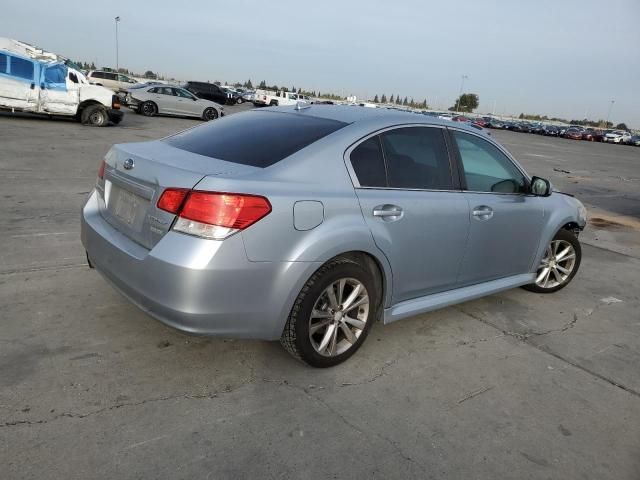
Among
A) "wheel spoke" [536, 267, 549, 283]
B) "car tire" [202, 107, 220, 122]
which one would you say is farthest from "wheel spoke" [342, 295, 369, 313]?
"car tire" [202, 107, 220, 122]

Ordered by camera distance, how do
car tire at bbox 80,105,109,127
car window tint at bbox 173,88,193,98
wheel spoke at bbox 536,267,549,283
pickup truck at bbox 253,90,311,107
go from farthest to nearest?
pickup truck at bbox 253,90,311,107
car window tint at bbox 173,88,193,98
car tire at bbox 80,105,109,127
wheel spoke at bbox 536,267,549,283

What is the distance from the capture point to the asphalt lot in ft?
7.96

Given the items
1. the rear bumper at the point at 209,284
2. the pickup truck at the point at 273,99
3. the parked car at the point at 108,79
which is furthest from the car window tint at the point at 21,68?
the pickup truck at the point at 273,99

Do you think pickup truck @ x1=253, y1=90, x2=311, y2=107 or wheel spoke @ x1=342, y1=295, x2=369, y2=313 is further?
pickup truck @ x1=253, y1=90, x2=311, y2=107

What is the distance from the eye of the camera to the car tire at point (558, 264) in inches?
198

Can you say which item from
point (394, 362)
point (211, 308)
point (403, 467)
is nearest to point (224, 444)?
point (211, 308)

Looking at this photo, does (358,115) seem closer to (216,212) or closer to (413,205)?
(413,205)

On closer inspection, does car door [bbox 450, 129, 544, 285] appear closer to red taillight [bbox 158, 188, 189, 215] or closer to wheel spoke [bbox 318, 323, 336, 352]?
wheel spoke [bbox 318, 323, 336, 352]

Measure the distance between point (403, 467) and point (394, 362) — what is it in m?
1.04

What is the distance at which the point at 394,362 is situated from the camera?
3.47 m

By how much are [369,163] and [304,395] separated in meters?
1.50

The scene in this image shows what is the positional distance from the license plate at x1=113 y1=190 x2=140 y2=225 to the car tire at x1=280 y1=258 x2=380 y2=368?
1.09 m

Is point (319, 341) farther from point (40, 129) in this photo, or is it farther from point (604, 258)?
point (40, 129)

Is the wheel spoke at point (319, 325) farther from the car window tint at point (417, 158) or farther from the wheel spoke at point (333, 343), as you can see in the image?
the car window tint at point (417, 158)
